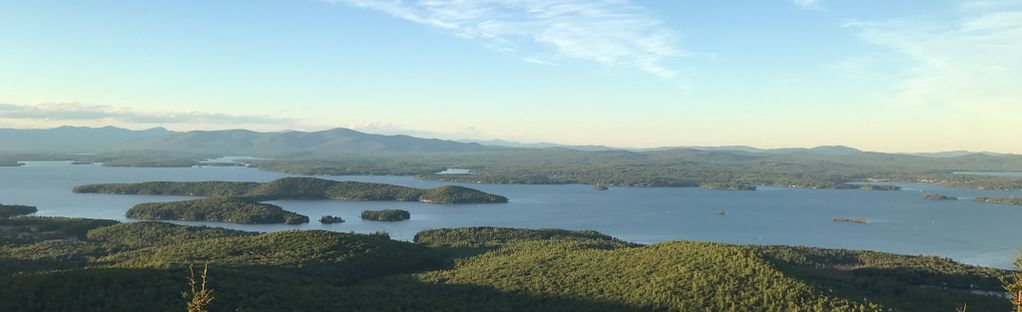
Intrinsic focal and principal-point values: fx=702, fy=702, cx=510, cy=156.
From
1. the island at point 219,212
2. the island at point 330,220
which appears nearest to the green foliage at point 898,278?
the island at point 330,220

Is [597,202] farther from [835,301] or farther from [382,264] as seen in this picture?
[835,301]

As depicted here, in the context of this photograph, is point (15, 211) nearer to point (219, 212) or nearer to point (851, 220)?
point (219, 212)

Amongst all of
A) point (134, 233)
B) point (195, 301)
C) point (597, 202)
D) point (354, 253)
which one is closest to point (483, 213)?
point (597, 202)

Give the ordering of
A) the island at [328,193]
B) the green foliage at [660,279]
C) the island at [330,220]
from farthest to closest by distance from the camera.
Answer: the island at [328,193]
the island at [330,220]
the green foliage at [660,279]

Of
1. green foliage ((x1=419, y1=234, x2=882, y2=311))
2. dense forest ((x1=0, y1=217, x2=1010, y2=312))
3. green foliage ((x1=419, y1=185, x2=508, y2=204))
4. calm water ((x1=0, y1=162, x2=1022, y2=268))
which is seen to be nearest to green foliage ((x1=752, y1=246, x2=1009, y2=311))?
dense forest ((x1=0, y1=217, x2=1010, y2=312))

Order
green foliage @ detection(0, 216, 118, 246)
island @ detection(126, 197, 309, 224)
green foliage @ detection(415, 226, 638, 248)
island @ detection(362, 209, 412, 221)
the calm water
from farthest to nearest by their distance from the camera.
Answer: island @ detection(362, 209, 412, 221)
island @ detection(126, 197, 309, 224)
the calm water
green foliage @ detection(415, 226, 638, 248)
green foliage @ detection(0, 216, 118, 246)

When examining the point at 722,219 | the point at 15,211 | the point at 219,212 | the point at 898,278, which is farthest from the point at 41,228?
the point at 722,219

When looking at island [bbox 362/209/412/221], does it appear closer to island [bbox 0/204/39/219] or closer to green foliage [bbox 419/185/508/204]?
green foliage [bbox 419/185/508/204]

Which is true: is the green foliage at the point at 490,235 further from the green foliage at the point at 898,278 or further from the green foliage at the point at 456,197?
the green foliage at the point at 456,197
